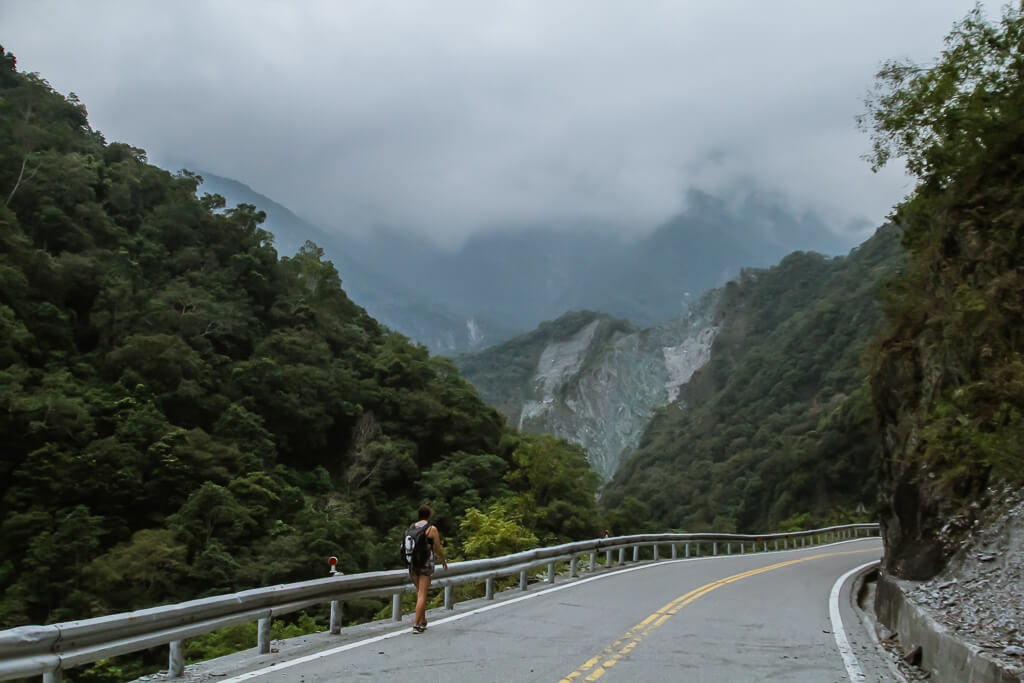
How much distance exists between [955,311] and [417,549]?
11.1 meters

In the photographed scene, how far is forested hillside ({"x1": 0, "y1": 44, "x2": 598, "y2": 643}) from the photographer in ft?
105

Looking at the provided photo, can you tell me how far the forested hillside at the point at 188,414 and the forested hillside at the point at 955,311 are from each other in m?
14.0

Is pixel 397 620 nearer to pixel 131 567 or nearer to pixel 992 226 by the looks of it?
pixel 992 226

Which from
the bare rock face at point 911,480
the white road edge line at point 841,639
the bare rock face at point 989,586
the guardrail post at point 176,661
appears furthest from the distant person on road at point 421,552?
the bare rock face at point 911,480

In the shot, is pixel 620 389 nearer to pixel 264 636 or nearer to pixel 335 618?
pixel 335 618

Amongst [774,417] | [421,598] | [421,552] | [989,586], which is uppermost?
[774,417]

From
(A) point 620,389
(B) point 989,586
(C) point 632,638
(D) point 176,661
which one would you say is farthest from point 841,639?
(A) point 620,389

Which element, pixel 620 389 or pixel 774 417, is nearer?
pixel 774 417

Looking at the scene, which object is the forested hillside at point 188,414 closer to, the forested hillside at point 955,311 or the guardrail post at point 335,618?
the forested hillside at point 955,311

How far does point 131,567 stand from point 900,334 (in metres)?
28.0

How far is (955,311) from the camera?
47.3 ft

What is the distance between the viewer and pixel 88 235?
48969mm

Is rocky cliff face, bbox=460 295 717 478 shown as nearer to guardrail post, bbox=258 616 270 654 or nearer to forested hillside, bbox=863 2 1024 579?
forested hillside, bbox=863 2 1024 579

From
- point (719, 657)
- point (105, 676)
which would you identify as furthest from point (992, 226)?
point (105, 676)
